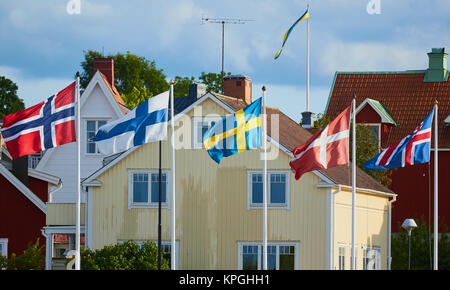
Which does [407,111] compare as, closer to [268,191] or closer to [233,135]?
[268,191]

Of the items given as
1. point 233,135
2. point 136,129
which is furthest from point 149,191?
point 136,129

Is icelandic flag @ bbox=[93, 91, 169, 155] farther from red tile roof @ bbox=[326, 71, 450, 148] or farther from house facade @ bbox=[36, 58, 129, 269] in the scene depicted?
red tile roof @ bbox=[326, 71, 450, 148]

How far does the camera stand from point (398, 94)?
194 feet

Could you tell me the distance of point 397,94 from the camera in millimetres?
59312

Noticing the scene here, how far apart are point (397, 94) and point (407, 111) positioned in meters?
1.50

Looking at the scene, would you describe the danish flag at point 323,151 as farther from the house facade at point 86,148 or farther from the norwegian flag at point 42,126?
the house facade at point 86,148

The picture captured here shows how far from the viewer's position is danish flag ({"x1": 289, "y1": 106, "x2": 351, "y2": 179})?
102 feet

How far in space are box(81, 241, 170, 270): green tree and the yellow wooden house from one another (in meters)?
2.64

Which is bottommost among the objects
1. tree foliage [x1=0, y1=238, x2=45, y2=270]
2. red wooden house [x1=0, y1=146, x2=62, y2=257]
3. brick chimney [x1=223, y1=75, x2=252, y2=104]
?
tree foliage [x1=0, y1=238, x2=45, y2=270]

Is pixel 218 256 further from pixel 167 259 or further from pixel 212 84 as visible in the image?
pixel 212 84

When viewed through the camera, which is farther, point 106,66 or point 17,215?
point 106,66

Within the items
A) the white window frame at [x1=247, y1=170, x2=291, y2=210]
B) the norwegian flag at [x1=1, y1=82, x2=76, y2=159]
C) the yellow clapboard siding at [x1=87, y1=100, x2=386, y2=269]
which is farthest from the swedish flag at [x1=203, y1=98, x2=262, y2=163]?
the white window frame at [x1=247, y1=170, x2=291, y2=210]

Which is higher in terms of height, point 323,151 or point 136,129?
point 136,129

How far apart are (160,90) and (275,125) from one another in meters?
39.6
